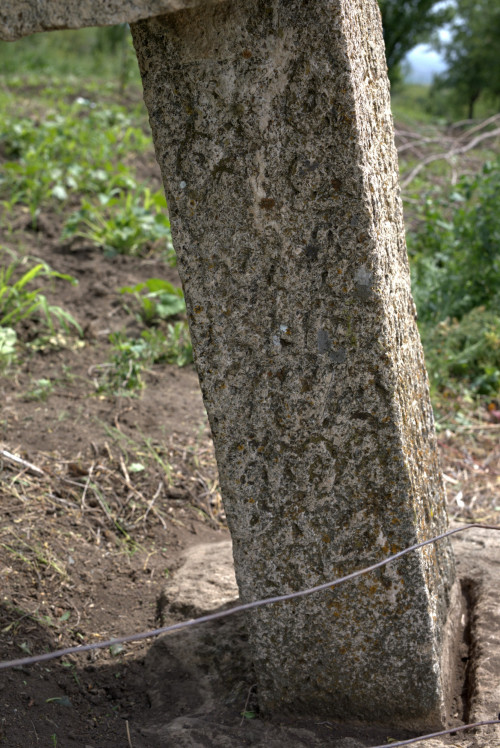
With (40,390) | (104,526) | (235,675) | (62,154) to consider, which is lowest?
(235,675)

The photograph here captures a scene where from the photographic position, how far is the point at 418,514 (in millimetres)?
1557

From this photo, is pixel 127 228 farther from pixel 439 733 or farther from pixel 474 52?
pixel 474 52

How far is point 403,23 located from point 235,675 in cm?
1244

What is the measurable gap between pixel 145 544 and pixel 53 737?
0.89 metres

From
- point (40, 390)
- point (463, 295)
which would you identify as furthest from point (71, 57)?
point (40, 390)

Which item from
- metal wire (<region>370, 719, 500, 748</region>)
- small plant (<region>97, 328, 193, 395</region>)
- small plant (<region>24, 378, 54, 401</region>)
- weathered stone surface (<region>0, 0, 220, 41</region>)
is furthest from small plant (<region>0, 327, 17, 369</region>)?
metal wire (<region>370, 719, 500, 748</region>)

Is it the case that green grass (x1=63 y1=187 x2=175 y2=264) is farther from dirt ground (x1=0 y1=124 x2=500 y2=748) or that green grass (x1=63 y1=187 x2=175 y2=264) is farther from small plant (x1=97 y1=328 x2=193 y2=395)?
small plant (x1=97 y1=328 x2=193 y2=395)

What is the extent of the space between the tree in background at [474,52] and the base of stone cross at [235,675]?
16337 mm

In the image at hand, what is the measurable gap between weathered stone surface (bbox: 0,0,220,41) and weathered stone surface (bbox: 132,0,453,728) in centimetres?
18

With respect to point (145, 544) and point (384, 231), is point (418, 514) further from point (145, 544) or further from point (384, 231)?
point (145, 544)

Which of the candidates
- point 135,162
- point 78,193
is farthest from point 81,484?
point 135,162

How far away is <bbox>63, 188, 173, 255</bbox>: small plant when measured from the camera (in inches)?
174

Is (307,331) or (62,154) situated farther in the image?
(62,154)

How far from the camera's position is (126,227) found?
4504 mm
